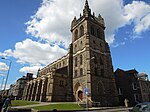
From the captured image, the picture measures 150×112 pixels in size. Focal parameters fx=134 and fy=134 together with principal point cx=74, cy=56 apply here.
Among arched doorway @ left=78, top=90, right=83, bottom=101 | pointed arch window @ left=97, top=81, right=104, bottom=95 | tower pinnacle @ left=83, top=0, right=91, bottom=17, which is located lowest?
arched doorway @ left=78, top=90, right=83, bottom=101

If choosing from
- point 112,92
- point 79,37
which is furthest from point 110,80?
point 79,37

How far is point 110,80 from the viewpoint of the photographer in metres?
40.2

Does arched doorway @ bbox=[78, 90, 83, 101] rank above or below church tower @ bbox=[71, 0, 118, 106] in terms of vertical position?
below

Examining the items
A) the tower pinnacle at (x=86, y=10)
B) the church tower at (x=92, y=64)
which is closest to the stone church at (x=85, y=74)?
the church tower at (x=92, y=64)

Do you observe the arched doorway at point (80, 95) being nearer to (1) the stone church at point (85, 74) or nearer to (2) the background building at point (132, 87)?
(1) the stone church at point (85, 74)

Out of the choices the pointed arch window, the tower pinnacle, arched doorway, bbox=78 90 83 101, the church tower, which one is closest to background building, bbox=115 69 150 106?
the church tower

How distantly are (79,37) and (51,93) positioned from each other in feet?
64.2

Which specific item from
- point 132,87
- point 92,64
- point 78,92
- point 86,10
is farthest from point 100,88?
point 86,10

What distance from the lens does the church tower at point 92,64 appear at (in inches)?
1384

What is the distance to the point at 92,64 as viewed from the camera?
3666 cm

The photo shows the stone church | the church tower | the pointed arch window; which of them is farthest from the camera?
the pointed arch window

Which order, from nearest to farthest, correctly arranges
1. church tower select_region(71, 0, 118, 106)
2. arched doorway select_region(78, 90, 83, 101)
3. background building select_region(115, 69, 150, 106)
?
1. church tower select_region(71, 0, 118, 106)
2. arched doorway select_region(78, 90, 83, 101)
3. background building select_region(115, 69, 150, 106)

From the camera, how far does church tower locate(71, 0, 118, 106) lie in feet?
115

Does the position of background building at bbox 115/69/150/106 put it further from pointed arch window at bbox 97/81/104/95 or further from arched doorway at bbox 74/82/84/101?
arched doorway at bbox 74/82/84/101
